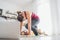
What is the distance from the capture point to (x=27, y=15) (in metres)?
1.13

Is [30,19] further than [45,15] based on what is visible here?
No

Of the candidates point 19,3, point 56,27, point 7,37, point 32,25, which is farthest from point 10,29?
point 56,27

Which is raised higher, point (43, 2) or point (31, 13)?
point (43, 2)

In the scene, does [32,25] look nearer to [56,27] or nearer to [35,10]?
Result: [35,10]

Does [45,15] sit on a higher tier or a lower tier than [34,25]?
higher

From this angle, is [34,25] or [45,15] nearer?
[34,25]

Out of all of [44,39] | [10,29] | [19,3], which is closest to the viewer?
[10,29]

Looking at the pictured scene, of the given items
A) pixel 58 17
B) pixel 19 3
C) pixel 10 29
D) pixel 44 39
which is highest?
pixel 19 3

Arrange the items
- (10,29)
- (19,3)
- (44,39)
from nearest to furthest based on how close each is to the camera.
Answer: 1. (10,29)
2. (44,39)
3. (19,3)

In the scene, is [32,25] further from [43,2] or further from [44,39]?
[43,2]

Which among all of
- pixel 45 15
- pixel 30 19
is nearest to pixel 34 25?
pixel 30 19

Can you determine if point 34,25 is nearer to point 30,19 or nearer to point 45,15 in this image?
point 30,19

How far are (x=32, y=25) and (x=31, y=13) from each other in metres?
0.14

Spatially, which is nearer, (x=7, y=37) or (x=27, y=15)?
(x=7, y=37)
